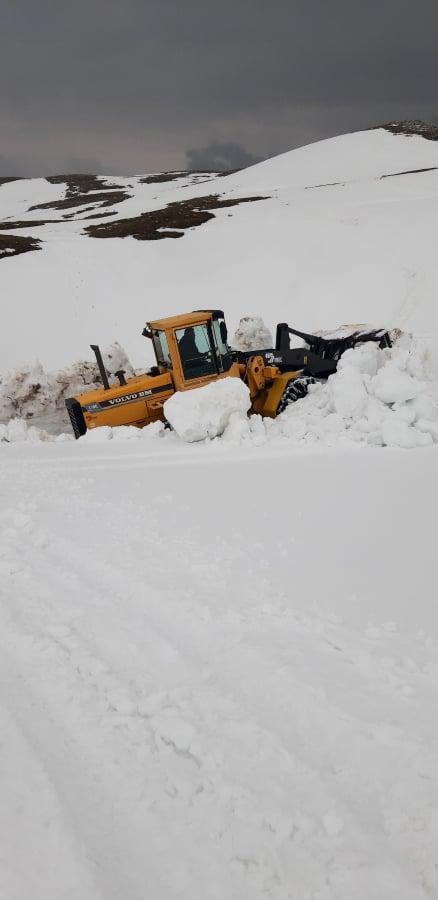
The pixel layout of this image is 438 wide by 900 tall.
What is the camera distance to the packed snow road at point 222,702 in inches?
70.4

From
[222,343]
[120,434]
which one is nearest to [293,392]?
[222,343]

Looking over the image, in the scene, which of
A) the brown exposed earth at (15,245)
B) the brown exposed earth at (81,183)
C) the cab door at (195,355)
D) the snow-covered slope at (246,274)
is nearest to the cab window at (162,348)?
the cab door at (195,355)

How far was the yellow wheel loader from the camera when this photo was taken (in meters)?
9.63

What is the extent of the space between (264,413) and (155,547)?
6.61 m

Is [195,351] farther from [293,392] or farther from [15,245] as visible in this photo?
[15,245]

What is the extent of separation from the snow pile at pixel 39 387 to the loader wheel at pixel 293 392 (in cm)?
660

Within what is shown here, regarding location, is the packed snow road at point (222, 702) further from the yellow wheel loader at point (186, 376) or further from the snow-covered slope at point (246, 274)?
the snow-covered slope at point (246, 274)

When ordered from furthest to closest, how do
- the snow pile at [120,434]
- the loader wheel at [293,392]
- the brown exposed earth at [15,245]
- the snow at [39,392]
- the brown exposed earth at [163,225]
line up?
the brown exposed earth at [163,225] → the brown exposed earth at [15,245] → the snow at [39,392] → the loader wheel at [293,392] → the snow pile at [120,434]

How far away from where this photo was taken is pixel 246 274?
22.4m

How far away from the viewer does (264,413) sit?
34.7 ft

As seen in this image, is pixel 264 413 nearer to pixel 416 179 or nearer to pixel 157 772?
pixel 157 772

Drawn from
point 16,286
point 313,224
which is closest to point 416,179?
point 313,224

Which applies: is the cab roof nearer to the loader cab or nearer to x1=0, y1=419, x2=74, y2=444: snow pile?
the loader cab

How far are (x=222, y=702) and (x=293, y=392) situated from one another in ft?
27.3
